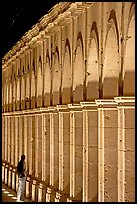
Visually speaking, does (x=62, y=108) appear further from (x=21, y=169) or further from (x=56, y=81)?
(x=21, y=169)

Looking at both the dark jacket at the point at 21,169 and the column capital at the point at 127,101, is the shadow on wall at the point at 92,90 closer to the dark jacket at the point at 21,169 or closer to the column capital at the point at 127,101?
the column capital at the point at 127,101

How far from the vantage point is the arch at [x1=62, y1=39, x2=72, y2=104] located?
17734 millimetres

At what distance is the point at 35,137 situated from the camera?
928 inches

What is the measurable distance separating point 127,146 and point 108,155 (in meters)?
1.87

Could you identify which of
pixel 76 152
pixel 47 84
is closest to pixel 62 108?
pixel 76 152

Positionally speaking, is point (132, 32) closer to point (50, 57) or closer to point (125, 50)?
point (125, 50)

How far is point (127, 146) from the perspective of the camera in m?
11.4

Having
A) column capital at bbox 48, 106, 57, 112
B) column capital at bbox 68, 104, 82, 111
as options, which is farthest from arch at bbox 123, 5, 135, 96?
column capital at bbox 48, 106, 57, 112

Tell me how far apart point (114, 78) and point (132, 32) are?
2055 mm

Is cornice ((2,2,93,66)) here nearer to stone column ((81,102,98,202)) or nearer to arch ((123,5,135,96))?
stone column ((81,102,98,202))

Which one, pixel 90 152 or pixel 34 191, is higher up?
pixel 90 152

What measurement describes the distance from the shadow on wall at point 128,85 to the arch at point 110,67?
48.7 inches

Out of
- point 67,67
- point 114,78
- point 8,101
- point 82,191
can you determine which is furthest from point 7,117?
point 114,78

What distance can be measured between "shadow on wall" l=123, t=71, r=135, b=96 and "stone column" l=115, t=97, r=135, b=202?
0.28 metres
